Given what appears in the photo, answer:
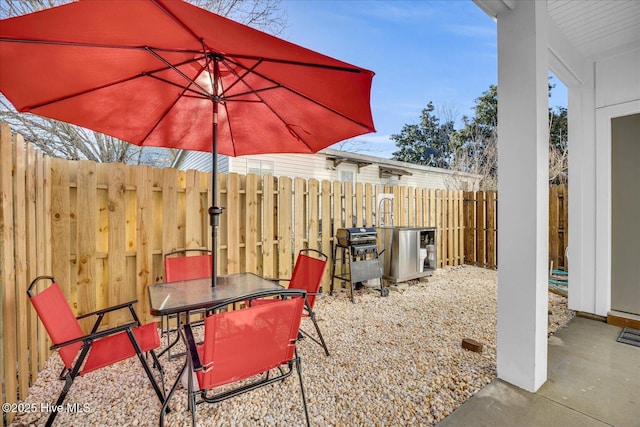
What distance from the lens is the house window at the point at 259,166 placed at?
8.09 metres

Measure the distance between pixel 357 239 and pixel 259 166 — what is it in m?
4.71

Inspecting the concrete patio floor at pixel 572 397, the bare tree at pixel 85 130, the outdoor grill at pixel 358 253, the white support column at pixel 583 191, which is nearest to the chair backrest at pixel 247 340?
the concrete patio floor at pixel 572 397

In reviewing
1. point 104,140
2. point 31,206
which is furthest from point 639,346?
point 104,140

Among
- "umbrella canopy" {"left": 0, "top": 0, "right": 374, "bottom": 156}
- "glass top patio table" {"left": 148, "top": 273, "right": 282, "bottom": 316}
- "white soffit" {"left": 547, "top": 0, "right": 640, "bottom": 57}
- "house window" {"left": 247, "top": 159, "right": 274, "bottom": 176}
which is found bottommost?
"glass top patio table" {"left": 148, "top": 273, "right": 282, "bottom": 316}

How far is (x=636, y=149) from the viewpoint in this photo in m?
3.35

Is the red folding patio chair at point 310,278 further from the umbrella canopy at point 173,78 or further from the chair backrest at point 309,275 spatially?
the umbrella canopy at point 173,78

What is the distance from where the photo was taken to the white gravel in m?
1.95

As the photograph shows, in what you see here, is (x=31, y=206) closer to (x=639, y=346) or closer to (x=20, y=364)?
(x=20, y=364)

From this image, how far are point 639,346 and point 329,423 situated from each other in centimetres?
335

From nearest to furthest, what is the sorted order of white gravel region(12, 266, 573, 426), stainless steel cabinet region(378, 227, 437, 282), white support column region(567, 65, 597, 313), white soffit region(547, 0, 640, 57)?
white gravel region(12, 266, 573, 426) → white soffit region(547, 0, 640, 57) → white support column region(567, 65, 597, 313) → stainless steel cabinet region(378, 227, 437, 282)

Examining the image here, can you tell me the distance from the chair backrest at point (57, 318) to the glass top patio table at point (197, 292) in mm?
499

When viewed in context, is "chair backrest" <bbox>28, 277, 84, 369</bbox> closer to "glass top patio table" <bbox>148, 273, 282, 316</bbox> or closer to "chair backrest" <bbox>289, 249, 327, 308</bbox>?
"glass top patio table" <bbox>148, 273, 282, 316</bbox>

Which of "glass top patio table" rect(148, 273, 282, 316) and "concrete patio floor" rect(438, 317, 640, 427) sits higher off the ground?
"glass top patio table" rect(148, 273, 282, 316)

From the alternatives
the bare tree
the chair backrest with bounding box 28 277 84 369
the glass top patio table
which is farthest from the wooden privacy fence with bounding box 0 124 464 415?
the bare tree
